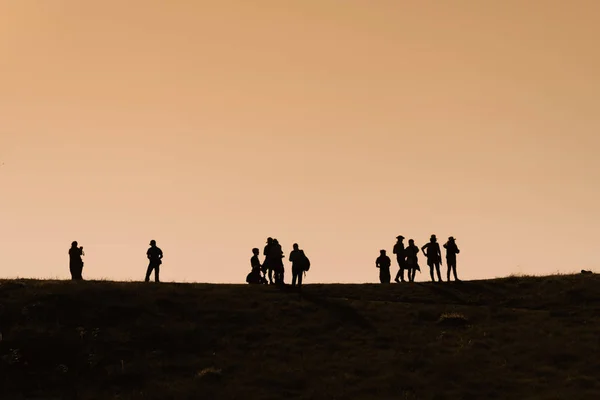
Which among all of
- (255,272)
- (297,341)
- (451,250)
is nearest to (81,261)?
(255,272)

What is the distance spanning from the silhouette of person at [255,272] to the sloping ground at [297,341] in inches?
112

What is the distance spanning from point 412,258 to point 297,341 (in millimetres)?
13242

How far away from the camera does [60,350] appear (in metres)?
45.3

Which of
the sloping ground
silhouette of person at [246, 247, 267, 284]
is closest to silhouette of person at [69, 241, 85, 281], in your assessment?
the sloping ground

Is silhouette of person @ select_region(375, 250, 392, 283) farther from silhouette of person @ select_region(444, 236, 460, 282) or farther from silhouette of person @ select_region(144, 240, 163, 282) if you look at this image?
silhouette of person @ select_region(144, 240, 163, 282)

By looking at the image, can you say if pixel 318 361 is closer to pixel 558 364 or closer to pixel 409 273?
pixel 558 364

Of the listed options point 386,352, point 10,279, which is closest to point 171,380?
point 386,352

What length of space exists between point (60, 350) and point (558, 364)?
22.4m

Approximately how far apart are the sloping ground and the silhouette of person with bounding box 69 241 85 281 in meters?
3.76

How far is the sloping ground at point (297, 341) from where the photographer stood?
41.4 m

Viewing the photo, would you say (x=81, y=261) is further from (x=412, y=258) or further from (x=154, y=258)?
(x=412, y=258)

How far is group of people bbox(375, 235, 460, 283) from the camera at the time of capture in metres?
56.4

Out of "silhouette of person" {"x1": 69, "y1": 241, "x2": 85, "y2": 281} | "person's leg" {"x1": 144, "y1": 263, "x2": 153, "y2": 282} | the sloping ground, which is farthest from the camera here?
"silhouette of person" {"x1": 69, "y1": 241, "x2": 85, "y2": 281}

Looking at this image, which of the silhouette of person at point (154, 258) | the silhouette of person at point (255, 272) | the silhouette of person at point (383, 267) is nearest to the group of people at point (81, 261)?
the silhouette of person at point (154, 258)
